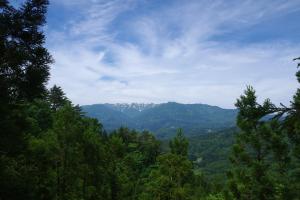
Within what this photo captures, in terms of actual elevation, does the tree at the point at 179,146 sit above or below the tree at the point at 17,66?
below

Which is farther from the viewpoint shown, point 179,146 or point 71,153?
point 179,146

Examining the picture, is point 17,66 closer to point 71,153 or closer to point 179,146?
point 71,153

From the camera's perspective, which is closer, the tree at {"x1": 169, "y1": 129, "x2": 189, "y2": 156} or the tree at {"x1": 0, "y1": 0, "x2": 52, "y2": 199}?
the tree at {"x1": 0, "y1": 0, "x2": 52, "y2": 199}

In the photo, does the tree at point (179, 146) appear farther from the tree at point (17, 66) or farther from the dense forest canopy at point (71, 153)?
the tree at point (17, 66)

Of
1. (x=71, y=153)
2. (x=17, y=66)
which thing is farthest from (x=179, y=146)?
(x=17, y=66)

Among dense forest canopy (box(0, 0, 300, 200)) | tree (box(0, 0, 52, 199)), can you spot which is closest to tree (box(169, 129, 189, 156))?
dense forest canopy (box(0, 0, 300, 200))

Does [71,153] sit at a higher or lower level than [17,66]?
lower

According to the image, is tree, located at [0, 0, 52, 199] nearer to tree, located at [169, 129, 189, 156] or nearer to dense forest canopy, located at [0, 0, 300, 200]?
dense forest canopy, located at [0, 0, 300, 200]

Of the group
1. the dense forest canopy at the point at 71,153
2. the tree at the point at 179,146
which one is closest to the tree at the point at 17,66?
the dense forest canopy at the point at 71,153

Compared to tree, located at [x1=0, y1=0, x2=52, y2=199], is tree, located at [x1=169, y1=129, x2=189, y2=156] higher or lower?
lower

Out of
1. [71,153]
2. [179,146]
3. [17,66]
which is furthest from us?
[179,146]

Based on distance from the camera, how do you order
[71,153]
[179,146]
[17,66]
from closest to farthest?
[17,66] < [71,153] < [179,146]

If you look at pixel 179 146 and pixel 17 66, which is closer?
pixel 17 66

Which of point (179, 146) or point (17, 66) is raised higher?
point (17, 66)
